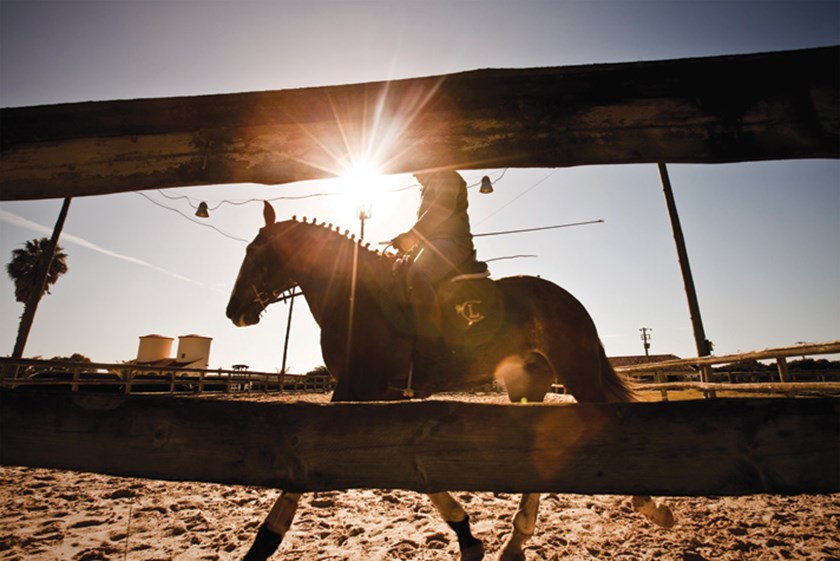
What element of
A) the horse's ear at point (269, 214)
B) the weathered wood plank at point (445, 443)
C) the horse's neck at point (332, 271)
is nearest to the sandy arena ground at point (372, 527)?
the horse's neck at point (332, 271)

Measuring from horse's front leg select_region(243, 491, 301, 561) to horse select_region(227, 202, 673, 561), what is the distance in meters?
1.07

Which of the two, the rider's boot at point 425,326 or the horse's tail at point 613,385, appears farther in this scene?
the horse's tail at point 613,385

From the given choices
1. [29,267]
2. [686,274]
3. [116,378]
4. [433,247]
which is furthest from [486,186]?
[29,267]

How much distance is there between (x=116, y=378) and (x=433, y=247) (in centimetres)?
1440

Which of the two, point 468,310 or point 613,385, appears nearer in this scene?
point 468,310

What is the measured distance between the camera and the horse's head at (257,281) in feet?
14.4

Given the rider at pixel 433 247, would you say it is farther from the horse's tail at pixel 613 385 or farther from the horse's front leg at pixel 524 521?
the horse's tail at pixel 613 385

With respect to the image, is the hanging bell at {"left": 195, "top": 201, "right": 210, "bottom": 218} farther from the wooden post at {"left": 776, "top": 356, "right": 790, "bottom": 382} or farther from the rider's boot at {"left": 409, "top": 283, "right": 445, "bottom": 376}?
the wooden post at {"left": 776, "top": 356, "right": 790, "bottom": 382}

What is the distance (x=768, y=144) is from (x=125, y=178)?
3124 mm

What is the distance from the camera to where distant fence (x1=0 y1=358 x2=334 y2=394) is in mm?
9547

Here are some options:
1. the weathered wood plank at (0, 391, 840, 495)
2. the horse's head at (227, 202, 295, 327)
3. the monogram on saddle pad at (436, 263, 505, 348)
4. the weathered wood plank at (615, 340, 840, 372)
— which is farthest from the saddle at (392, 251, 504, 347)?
the weathered wood plank at (615, 340, 840, 372)

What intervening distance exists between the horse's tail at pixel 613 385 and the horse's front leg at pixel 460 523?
74.3 inches

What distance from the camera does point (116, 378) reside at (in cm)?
1320

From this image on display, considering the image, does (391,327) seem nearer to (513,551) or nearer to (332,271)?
(332,271)
